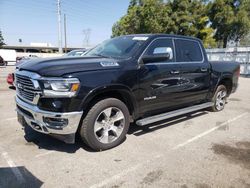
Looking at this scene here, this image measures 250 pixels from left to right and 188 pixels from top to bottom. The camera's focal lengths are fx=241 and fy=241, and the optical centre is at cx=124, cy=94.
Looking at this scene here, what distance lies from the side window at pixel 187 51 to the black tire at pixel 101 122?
1775 mm

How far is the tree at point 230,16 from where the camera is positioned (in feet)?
99.1

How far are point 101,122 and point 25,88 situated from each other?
130 centimetres

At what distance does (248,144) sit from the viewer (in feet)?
14.7

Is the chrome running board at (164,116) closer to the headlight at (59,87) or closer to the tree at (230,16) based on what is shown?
the headlight at (59,87)

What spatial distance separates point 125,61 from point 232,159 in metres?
2.33

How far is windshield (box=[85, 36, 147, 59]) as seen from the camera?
14.4 feet

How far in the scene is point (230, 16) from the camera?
30594mm

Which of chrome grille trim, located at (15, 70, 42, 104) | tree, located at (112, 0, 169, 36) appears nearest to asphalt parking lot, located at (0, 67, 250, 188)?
chrome grille trim, located at (15, 70, 42, 104)

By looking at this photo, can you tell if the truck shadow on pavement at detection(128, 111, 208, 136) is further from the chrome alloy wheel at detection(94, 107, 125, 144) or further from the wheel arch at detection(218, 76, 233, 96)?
the wheel arch at detection(218, 76, 233, 96)

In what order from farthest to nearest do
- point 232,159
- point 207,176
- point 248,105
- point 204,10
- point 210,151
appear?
point 204,10, point 248,105, point 210,151, point 232,159, point 207,176

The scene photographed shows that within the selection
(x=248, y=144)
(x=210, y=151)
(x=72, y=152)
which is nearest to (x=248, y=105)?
(x=248, y=144)

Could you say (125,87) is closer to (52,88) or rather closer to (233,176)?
(52,88)

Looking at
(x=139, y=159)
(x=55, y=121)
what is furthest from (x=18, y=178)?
(x=139, y=159)

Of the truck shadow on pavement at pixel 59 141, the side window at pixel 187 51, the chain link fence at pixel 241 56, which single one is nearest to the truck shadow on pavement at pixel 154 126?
the truck shadow on pavement at pixel 59 141
